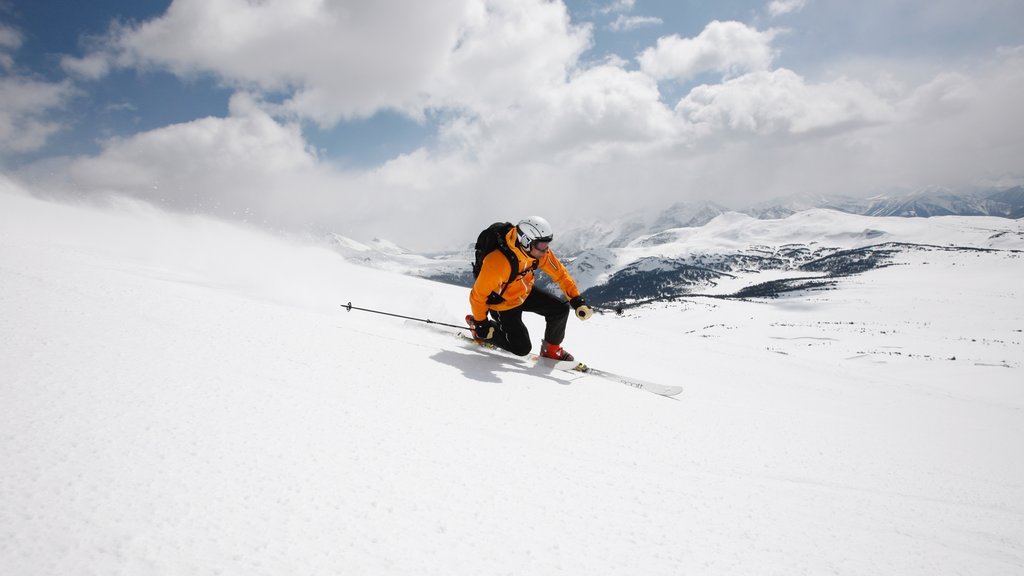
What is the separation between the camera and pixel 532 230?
7172 mm

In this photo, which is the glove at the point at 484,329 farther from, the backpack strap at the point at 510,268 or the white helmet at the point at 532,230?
the white helmet at the point at 532,230

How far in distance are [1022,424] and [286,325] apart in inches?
541

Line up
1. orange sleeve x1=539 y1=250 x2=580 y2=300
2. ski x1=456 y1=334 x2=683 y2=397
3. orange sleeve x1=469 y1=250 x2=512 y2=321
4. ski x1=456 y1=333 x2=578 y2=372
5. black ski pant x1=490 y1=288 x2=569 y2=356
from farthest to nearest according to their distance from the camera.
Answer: orange sleeve x1=539 y1=250 x2=580 y2=300 → black ski pant x1=490 y1=288 x2=569 y2=356 → ski x1=456 y1=333 x2=578 y2=372 → ski x1=456 y1=334 x2=683 y2=397 → orange sleeve x1=469 y1=250 x2=512 y2=321

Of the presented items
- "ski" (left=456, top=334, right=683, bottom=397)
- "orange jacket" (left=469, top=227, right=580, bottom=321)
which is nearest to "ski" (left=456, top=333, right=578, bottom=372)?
"ski" (left=456, top=334, right=683, bottom=397)

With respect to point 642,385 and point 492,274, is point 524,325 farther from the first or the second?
point 642,385

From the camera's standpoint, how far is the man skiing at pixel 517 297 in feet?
21.9

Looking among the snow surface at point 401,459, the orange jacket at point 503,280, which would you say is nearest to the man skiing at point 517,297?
the orange jacket at point 503,280

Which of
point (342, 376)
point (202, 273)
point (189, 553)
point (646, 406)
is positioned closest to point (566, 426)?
point (646, 406)

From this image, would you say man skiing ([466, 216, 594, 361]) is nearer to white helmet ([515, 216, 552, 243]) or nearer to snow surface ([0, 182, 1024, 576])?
white helmet ([515, 216, 552, 243])

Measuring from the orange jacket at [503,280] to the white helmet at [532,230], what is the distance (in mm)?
215

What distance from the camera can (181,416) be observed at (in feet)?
10.3

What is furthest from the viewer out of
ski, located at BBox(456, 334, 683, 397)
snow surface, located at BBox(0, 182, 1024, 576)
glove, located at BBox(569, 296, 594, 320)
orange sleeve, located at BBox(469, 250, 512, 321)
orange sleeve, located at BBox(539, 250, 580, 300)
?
orange sleeve, located at BBox(539, 250, 580, 300)

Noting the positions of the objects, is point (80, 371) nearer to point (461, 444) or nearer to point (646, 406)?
point (461, 444)

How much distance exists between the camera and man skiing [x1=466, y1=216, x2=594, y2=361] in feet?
21.9
